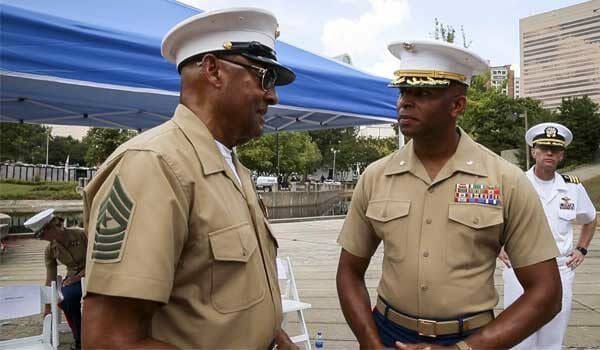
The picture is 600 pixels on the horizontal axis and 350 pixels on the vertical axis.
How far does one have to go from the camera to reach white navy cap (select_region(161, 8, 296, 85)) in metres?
1.57

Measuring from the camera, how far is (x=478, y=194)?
208 cm

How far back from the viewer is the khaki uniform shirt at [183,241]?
3.74ft

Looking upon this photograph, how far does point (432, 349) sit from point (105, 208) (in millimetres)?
1350

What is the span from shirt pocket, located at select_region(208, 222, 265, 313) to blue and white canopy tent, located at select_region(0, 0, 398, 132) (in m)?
1.97

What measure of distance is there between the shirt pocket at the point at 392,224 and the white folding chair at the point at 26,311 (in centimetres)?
261

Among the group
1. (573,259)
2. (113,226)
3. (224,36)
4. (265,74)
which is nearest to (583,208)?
(573,259)

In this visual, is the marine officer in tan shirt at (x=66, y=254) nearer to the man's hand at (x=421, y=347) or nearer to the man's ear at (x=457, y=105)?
the man's hand at (x=421, y=347)

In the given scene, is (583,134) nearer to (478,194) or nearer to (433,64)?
(433,64)

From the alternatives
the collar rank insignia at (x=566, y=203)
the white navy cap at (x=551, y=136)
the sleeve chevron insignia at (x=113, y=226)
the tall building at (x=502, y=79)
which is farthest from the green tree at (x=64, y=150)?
the sleeve chevron insignia at (x=113, y=226)

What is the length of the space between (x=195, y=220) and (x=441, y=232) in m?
1.19

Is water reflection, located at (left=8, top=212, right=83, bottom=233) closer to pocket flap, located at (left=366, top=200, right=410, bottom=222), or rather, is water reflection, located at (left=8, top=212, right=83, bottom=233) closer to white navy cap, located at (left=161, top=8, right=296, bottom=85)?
pocket flap, located at (left=366, top=200, right=410, bottom=222)

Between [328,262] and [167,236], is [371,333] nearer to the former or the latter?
[167,236]

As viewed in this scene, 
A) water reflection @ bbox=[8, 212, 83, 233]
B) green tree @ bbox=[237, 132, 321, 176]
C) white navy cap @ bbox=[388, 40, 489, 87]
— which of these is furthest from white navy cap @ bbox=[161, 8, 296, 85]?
green tree @ bbox=[237, 132, 321, 176]

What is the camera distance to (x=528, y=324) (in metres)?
1.89
